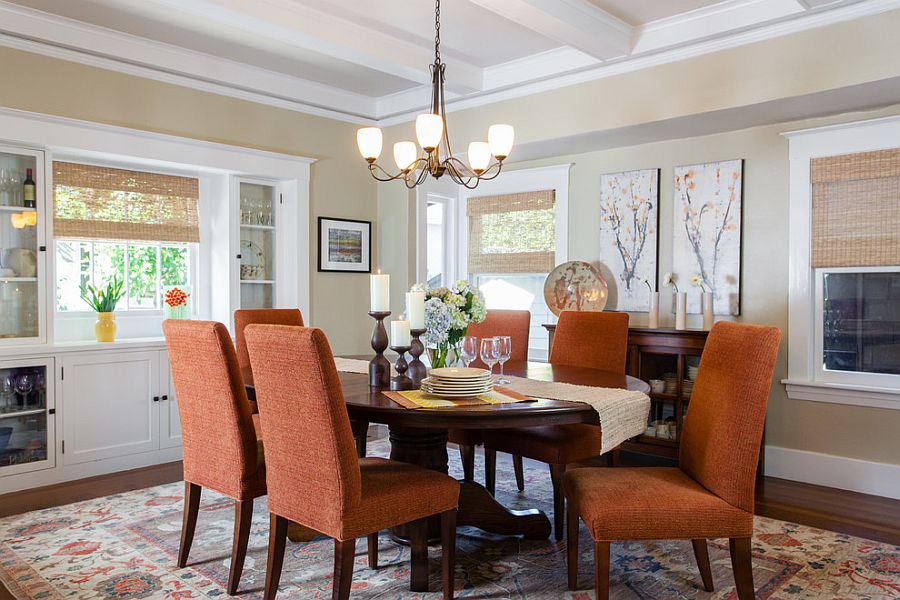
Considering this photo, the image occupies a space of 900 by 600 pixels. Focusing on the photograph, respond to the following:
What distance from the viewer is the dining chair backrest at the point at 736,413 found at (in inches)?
80.9

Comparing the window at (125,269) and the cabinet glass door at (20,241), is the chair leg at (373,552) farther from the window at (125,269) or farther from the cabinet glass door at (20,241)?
the window at (125,269)

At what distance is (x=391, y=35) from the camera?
158 inches

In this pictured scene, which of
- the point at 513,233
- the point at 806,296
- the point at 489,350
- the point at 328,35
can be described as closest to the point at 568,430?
the point at 489,350

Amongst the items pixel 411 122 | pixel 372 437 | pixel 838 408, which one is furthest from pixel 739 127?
pixel 372 437

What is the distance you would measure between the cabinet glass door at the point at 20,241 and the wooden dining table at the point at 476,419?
1586 mm

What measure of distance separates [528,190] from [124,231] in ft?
9.41

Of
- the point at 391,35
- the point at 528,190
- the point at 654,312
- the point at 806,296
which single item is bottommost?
the point at 654,312

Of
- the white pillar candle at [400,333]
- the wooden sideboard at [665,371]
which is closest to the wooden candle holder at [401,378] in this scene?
the white pillar candle at [400,333]

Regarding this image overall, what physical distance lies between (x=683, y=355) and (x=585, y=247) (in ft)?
3.66

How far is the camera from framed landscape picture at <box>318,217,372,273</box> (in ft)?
16.8

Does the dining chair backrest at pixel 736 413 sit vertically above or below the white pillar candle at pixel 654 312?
below

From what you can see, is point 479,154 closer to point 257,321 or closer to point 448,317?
point 448,317

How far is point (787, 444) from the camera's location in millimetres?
3975

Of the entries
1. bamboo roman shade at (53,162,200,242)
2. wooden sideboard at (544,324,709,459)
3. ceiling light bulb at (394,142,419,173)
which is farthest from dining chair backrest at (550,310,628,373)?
bamboo roman shade at (53,162,200,242)
